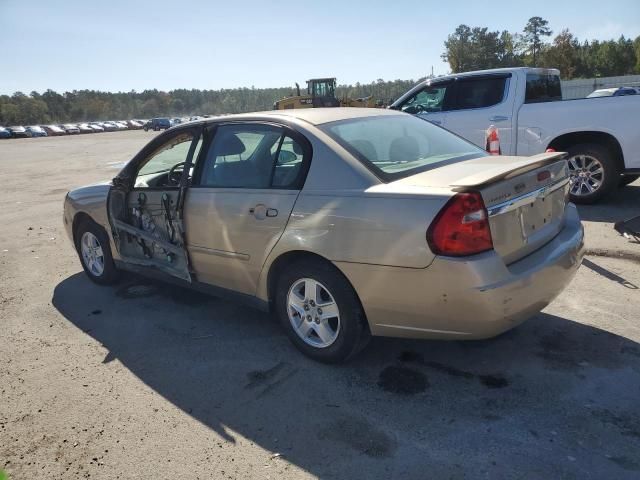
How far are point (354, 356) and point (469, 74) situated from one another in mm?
6142

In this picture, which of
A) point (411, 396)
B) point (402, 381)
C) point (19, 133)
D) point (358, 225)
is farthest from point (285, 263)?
point (19, 133)

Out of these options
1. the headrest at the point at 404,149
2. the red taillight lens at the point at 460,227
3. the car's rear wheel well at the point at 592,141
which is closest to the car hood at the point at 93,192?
the headrest at the point at 404,149

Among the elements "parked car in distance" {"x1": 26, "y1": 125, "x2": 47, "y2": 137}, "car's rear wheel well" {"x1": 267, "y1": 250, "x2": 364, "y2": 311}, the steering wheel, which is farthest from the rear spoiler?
"parked car in distance" {"x1": 26, "y1": 125, "x2": 47, "y2": 137}

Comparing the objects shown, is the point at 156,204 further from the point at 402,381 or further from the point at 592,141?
the point at 592,141

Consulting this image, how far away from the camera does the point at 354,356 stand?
337 cm

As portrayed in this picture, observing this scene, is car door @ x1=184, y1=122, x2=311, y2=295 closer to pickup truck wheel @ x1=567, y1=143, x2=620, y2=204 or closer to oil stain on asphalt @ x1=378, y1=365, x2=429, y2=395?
oil stain on asphalt @ x1=378, y1=365, x2=429, y2=395

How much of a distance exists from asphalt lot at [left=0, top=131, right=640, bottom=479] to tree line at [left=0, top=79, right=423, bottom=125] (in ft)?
316

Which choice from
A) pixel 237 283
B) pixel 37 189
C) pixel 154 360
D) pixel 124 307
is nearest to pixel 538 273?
pixel 237 283

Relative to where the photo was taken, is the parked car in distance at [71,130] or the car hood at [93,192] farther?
the parked car in distance at [71,130]

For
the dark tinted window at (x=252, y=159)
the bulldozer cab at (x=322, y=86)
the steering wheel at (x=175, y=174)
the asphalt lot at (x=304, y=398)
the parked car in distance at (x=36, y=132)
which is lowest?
the asphalt lot at (x=304, y=398)

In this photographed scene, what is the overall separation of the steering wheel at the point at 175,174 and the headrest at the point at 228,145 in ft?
1.99

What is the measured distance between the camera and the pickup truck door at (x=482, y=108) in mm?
7602

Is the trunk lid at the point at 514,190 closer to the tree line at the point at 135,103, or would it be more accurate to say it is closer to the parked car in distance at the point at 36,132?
the parked car in distance at the point at 36,132

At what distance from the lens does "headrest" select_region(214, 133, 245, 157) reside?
12.8ft
